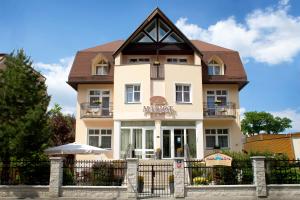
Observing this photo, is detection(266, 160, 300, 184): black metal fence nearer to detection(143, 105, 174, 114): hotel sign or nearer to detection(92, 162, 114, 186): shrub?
detection(92, 162, 114, 186): shrub

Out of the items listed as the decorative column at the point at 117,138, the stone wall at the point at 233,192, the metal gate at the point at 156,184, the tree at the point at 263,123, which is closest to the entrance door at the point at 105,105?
the decorative column at the point at 117,138

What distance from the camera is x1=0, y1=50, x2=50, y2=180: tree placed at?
608 inches

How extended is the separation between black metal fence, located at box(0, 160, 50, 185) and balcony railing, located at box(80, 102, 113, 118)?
32.6 ft

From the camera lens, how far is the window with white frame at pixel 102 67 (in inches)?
1070

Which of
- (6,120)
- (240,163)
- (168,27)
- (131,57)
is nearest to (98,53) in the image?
(131,57)

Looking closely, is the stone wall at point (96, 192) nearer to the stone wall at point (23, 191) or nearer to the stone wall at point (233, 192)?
the stone wall at point (23, 191)

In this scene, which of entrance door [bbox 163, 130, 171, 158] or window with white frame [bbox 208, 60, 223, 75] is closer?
entrance door [bbox 163, 130, 171, 158]

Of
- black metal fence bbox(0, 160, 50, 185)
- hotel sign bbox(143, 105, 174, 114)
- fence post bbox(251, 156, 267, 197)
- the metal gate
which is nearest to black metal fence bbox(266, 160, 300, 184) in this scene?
fence post bbox(251, 156, 267, 197)

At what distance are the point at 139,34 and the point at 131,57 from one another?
2.13 meters

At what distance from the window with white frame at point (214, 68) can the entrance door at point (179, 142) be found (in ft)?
19.8

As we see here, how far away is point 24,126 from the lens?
15.3 meters

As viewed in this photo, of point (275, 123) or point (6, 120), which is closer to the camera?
point (6, 120)

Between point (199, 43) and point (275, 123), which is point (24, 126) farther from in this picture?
point (275, 123)

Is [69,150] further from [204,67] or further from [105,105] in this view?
[204,67]
